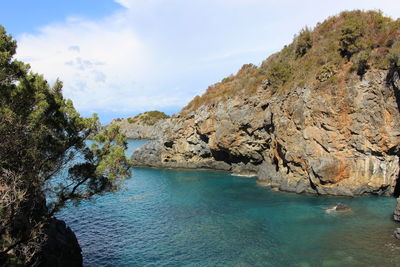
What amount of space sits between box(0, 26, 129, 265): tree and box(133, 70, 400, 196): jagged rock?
1302 inches

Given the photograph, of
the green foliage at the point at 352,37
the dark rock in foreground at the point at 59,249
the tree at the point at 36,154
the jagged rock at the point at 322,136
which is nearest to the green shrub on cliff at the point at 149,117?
the jagged rock at the point at 322,136

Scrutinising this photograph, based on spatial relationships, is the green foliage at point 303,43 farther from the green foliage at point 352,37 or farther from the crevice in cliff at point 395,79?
the crevice in cliff at point 395,79

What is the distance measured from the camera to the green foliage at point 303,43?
194ft

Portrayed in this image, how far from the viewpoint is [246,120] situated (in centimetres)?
6288

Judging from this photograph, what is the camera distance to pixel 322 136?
48.5 metres

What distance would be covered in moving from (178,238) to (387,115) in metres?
31.8

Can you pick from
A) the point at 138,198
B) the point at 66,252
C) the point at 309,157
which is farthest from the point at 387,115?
the point at 66,252

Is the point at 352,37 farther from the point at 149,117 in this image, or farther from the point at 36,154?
the point at 149,117

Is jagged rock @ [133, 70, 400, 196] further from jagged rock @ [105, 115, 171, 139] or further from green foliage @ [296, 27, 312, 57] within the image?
jagged rock @ [105, 115, 171, 139]

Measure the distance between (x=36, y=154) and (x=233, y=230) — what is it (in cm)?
2319

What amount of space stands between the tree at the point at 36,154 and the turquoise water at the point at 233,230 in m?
10.4

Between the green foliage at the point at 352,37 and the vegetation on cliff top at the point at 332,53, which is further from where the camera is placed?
the green foliage at the point at 352,37

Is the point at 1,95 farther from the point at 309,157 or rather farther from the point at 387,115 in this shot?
the point at 387,115

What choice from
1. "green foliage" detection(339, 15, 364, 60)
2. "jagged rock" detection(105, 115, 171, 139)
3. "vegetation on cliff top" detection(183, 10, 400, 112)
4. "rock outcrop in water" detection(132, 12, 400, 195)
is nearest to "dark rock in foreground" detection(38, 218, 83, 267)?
"rock outcrop in water" detection(132, 12, 400, 195)
